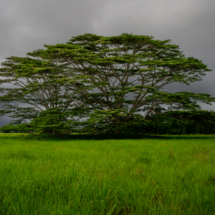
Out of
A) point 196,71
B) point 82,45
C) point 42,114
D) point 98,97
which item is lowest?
point 42,114

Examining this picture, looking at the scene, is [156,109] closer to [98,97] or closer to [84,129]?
[98,97]

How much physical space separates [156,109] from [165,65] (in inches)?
158

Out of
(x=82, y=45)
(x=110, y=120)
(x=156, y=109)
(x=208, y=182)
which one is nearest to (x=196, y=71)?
(x=156, y=109)

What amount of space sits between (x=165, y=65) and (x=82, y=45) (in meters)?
7.75

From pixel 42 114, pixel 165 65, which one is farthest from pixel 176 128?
pixel 42 114

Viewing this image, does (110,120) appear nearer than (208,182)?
No

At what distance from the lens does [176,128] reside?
26.3m

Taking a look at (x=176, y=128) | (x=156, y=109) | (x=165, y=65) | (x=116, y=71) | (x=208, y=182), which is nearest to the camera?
(x=208, y=182)

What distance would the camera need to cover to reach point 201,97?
15500mm

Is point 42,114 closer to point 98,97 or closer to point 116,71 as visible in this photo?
point 98,97

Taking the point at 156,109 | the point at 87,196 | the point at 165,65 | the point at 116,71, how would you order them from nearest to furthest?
the point at 87,196
the point at 165,65
the point at 156,109
the point at 116,71

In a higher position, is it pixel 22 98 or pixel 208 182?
pixel 22 98

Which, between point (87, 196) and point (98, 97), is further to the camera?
point (98, 97)

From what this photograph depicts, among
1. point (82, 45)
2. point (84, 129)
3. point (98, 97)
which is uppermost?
point (82, 45)
